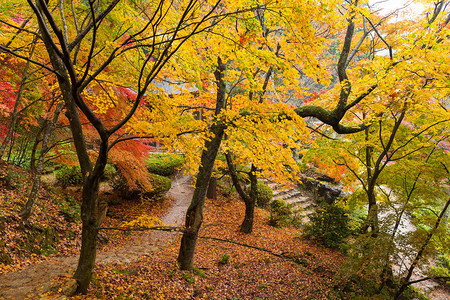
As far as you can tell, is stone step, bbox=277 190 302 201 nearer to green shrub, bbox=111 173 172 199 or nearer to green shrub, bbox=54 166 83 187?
green shrub, bbox=111 173 172 199

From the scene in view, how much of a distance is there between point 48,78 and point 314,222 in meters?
9.99

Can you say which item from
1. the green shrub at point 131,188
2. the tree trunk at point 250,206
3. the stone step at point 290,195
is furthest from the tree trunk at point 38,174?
the stone step at point 290,195

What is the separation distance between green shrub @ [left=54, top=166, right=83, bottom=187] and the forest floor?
1.08 feet

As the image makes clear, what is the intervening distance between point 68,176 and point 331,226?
9764 mm

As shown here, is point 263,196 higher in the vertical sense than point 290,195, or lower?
lower

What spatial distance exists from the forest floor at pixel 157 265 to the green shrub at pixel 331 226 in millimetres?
365

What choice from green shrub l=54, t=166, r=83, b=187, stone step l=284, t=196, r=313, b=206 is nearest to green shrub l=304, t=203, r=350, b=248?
stone step l=284, t=196, r=313, b=206

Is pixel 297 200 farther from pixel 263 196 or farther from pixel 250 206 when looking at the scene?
pixel 250 206

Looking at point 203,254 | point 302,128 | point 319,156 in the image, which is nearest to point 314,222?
point 319,156

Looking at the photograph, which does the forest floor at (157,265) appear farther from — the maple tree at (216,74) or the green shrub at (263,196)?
the green shrub at (263,196)

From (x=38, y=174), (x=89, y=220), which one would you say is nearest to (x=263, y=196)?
(x=38, y=174)

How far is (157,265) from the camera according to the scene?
16.6 feet

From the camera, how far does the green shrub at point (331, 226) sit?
27.7ft

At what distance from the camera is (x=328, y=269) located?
6.60 meters
